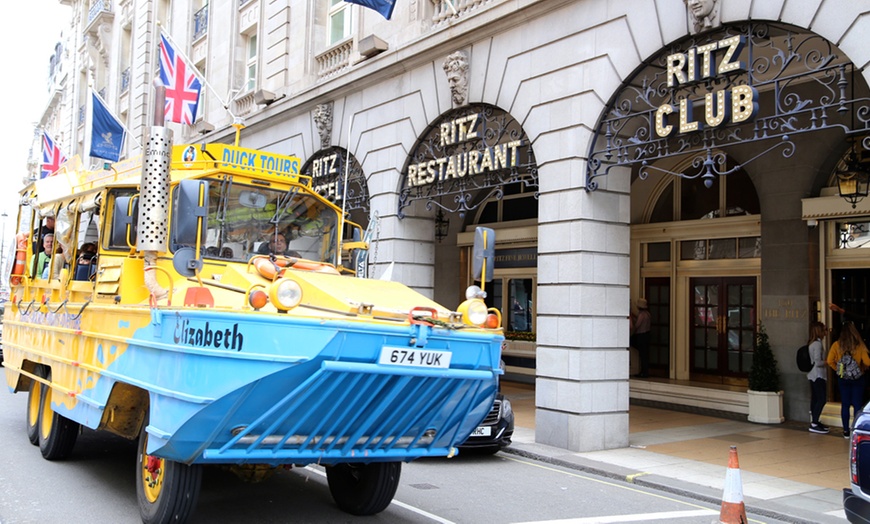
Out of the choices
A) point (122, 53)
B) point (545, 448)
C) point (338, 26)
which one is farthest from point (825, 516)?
point (122, 53)

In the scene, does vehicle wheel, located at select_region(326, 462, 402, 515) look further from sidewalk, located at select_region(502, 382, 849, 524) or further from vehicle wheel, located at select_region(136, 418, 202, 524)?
sidewalk, located at select_region(502, 382, 849, 524)

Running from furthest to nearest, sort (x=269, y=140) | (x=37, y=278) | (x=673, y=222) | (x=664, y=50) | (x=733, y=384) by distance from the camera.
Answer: (x=269, y=140)
(x=673, y=222)
(x=733, y=384)
(x=664, y=50)
(x=37, y=278)

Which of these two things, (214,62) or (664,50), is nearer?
(664,50)

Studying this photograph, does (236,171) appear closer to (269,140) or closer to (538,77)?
(538,77)

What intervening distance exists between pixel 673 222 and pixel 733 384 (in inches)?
139

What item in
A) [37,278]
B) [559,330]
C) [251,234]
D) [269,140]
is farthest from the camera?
[269,140]

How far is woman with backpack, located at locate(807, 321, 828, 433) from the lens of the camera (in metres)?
12.9

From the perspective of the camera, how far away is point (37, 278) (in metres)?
10.3

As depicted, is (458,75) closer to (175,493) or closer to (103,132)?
(175,493)

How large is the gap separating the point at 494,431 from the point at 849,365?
5.98 meters

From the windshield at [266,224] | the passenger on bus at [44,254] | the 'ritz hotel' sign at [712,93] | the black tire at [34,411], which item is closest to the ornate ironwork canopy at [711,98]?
the 'ritz hotel' sign at [712,93]

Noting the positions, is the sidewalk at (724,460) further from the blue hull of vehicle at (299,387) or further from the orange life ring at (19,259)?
the orange life ring at (19,259)

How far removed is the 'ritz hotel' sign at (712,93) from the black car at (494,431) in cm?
434

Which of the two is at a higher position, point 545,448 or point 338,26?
point 338,26
